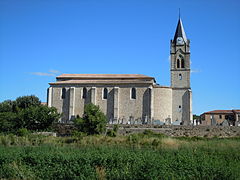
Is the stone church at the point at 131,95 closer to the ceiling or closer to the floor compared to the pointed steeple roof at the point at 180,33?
closer to the floor

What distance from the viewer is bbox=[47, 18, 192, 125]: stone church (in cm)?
4191

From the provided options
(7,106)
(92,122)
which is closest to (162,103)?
(92,122)

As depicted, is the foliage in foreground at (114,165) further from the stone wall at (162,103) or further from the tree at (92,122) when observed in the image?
the stone wall at (162,103)

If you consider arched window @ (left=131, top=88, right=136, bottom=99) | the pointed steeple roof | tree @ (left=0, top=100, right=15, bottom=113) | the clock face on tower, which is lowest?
tree @ (left=0, top=100, right=15, bottom=113)

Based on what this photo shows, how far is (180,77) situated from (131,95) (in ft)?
26.9

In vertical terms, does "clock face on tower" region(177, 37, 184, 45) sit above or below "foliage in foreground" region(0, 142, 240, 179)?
above

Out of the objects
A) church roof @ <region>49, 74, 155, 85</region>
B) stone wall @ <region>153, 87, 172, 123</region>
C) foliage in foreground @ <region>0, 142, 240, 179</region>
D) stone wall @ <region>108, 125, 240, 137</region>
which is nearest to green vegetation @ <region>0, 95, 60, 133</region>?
stone wall @ <region>108, 125, 240, 137</region>

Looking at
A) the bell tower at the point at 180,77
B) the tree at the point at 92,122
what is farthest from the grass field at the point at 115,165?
the bell tower at the point at 180,77

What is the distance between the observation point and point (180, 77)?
4503 centimetres

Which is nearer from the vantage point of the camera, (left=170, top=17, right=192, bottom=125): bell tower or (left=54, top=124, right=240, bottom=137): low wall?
(left=54, top=124, right=240, bottom=137): low wall

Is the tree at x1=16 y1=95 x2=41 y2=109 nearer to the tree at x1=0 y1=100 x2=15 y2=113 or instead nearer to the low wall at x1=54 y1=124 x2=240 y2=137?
the tree at x1=0 y1=100 x2=15 y2=113

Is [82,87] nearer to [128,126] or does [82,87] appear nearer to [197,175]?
[128,126]

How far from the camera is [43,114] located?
115ft

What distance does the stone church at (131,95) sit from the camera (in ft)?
137
